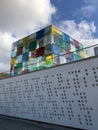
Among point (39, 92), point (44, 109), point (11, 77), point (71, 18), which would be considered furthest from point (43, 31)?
point (44, 109)

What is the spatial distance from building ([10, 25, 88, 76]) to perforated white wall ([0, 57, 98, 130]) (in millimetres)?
1213

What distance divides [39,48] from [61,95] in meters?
5.72

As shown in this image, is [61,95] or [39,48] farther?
[39,48]

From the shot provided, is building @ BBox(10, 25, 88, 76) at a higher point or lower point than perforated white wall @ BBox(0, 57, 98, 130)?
higher

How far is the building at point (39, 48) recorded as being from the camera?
36.8 feet

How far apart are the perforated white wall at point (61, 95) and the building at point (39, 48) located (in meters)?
1.21

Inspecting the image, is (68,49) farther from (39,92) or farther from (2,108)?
(2,108)

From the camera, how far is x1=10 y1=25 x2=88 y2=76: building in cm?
1123

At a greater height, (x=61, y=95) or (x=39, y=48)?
(x=39, y=48)

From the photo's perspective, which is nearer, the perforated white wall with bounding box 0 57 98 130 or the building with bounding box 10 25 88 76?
the perforated white wall with bounding box 0 57 98 130

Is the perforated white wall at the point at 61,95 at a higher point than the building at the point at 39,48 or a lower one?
lower

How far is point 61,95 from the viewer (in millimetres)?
7641

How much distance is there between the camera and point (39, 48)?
12391mm

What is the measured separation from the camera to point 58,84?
7.79 m
